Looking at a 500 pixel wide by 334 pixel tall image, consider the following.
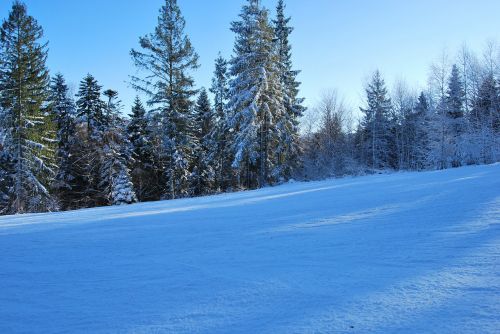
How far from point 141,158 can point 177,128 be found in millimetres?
11566

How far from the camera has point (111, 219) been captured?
9164 millimetres

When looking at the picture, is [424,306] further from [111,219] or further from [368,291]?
[111,219]

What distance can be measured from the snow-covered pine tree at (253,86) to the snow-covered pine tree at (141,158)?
456 inches

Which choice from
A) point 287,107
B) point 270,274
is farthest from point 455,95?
point 270,274

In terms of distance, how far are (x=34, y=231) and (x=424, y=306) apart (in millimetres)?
8269

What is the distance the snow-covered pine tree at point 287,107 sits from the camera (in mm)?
29266

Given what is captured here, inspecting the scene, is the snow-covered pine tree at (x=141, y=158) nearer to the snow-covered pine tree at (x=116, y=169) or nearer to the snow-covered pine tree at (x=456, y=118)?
the snow-covered pine tree at (x=116, y=169)

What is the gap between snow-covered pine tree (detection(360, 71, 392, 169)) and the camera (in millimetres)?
45050

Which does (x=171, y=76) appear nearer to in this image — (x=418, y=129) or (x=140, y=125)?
(x=140, y=125)

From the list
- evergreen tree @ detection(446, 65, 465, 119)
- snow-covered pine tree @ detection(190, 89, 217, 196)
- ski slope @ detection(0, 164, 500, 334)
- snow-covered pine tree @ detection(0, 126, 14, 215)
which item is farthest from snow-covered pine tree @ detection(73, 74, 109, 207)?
evergreen tree @ detection(446, 65, 465, 119)

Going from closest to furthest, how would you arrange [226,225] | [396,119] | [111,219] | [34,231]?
[226,225] → [34,231] → [111,219] → [396,119]

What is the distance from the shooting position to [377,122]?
149ft

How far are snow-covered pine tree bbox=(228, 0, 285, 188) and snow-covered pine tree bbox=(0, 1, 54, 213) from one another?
1355 cm

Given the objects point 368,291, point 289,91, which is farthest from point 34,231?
point 289,91
